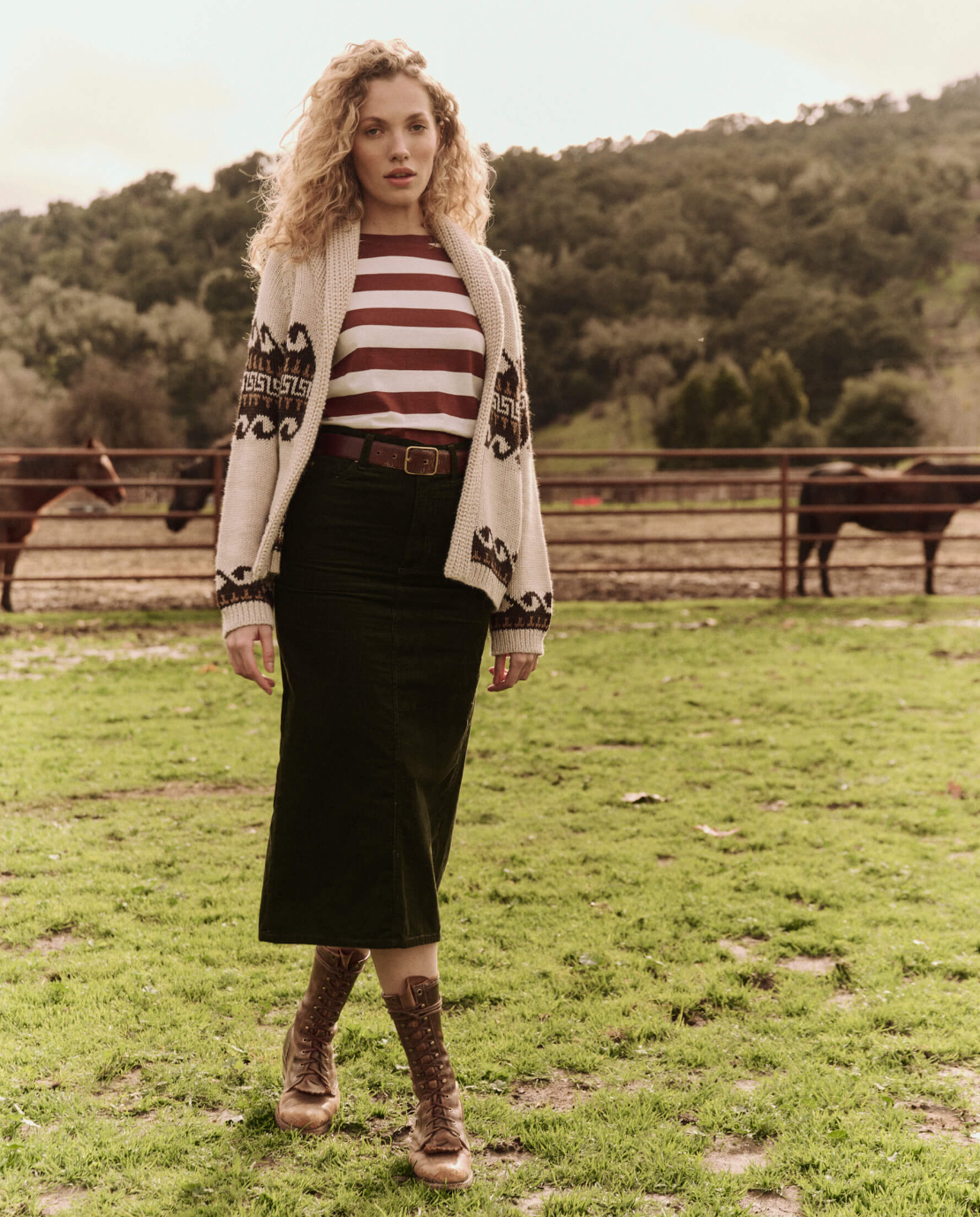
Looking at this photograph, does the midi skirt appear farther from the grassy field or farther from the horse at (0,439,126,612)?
the horse at (0,439,126,612)

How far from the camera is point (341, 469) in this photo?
6.10 ft

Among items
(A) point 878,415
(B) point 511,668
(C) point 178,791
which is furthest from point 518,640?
(A) point 878,415

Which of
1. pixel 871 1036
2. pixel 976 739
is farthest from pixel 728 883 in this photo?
pixel 976 739

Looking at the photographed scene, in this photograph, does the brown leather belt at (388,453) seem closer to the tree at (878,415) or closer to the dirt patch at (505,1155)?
the dirt patch at (505,1155)

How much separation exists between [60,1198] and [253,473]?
1.28 m

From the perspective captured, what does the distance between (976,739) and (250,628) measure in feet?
14.2

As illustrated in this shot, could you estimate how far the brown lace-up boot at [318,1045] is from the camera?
2031 millimetres

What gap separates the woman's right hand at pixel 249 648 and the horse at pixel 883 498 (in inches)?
349

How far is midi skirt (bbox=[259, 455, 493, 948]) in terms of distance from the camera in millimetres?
1877

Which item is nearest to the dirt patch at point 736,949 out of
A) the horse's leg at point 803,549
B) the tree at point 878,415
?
the horse's leg at point 803,549

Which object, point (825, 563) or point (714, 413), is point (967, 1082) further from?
point (714, 413)

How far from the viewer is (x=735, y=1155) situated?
6.42 feet

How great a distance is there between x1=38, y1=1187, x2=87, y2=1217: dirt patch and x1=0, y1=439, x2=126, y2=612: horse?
25.5ft

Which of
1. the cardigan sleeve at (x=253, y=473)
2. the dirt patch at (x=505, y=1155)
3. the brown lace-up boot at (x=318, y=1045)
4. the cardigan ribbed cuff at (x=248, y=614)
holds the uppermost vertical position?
the cardigan sleeve at (x=253, y=473)
